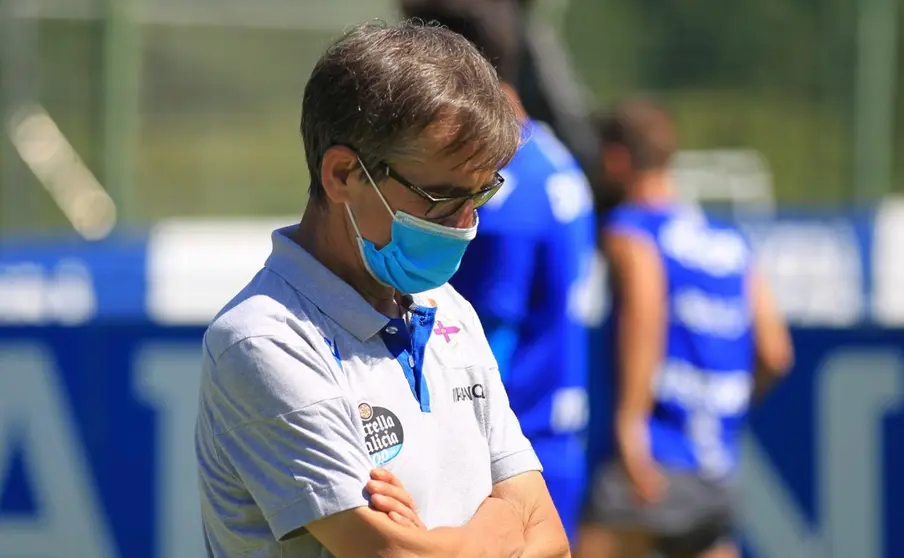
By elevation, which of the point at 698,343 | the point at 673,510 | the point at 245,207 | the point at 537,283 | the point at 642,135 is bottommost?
the point at 245,207

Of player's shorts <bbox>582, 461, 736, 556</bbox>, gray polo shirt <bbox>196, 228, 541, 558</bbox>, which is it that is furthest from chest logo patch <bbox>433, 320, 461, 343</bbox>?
player's shorts <bbox>582, 461, 736, 556</bbox>

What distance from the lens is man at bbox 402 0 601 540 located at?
9.99ft

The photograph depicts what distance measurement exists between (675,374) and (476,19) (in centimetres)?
201

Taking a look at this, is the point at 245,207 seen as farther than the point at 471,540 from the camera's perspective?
Yes

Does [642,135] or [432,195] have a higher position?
[432,195]

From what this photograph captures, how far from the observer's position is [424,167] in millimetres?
1808

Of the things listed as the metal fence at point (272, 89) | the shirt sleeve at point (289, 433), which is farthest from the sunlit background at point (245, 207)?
the shirt sleeve at point (289, 433)

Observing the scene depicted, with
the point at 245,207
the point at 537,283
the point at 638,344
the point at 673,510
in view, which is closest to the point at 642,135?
the point at 638,344

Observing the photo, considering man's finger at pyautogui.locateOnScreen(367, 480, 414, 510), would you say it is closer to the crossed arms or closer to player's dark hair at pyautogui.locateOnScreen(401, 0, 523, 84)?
the crossed arms

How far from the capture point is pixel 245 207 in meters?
10.1

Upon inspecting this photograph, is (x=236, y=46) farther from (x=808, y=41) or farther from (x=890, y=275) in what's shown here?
(x=890, y=275)

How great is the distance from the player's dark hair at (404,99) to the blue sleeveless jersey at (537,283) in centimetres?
120

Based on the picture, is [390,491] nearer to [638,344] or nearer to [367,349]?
[367,349]

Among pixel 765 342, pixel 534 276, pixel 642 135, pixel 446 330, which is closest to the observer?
pixel 446 330
